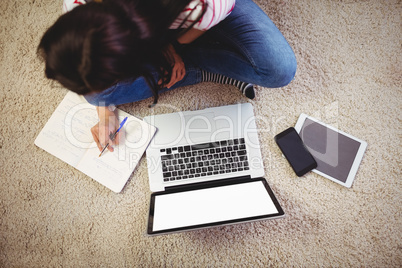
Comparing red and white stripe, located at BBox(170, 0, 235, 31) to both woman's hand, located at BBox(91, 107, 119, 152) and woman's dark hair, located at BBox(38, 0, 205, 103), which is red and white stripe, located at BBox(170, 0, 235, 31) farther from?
woman's hand, located at BBox(91, 107, 119, 152)

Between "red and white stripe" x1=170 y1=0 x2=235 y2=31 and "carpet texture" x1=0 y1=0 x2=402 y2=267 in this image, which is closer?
"red and white stripe" x1=170 y1=0 x2=235 y2=31

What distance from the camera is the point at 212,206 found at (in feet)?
2.11

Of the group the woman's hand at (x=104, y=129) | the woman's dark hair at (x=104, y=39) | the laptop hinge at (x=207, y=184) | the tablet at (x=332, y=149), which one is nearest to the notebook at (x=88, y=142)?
the woman's hand at (x=104, y=129)

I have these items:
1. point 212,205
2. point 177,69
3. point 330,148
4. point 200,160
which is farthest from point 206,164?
point 330,148

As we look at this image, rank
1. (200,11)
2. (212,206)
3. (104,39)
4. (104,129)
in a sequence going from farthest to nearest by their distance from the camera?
(104,129)
(212,206)
(200,11)
(104,39)

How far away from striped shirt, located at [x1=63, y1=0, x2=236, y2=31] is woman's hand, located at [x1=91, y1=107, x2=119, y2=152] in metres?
0.30

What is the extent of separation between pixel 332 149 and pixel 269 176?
21 cm

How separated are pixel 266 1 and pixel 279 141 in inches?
19.5

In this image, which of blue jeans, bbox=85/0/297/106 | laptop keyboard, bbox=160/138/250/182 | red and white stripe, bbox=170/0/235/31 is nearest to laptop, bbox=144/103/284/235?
laptop keyboard, bbox=160/138/250/182

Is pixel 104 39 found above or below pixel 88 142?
above

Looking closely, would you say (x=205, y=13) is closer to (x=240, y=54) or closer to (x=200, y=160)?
(x=240, y=54)

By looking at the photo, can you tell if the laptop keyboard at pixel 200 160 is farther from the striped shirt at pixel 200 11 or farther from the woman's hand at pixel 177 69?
the striped shirt at pixel 200 11

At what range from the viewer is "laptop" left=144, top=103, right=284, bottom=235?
647 mm

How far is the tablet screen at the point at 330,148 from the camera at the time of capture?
0.78 metres
